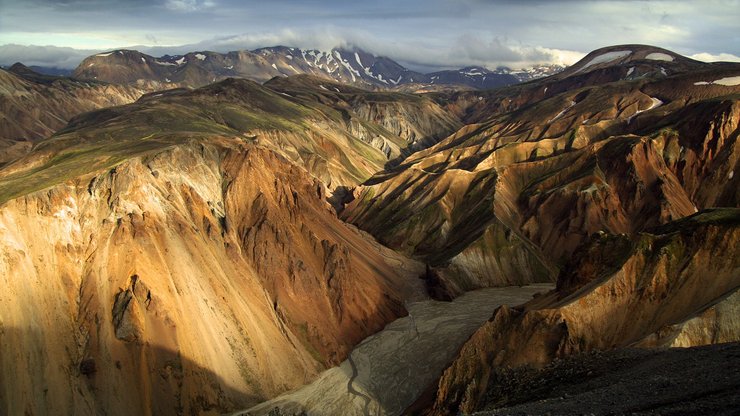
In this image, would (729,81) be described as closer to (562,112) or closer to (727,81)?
(727,81)

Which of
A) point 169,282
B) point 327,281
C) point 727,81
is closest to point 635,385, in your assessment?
point 169,282

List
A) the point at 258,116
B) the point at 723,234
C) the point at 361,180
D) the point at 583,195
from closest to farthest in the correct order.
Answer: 1. the point at 723,234
2. the point at 583,195
3. the point at 361,180
4. the point at 258,116

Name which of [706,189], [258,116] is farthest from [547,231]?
[258,116]

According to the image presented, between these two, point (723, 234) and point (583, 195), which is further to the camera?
point (583, 195)

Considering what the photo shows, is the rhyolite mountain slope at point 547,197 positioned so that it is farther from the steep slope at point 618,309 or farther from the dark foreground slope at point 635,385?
the dark foreground slope at point 635,385

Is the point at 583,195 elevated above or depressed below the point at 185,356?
above

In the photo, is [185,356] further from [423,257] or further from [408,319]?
[423,257]

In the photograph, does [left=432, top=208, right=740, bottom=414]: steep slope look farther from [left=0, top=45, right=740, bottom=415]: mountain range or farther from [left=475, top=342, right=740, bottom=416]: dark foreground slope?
[left=475, top=342, right=740, bottom=416]: dark foreground slope
